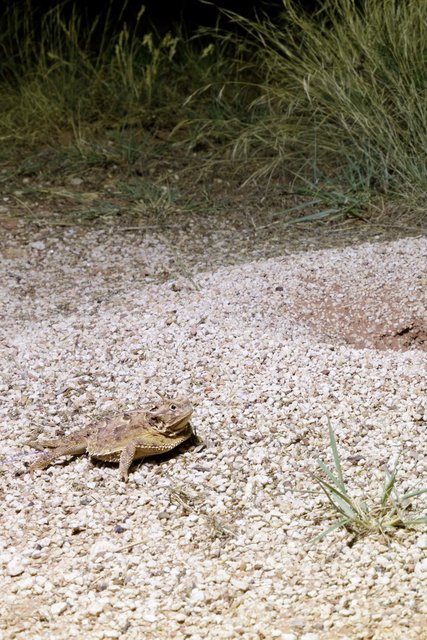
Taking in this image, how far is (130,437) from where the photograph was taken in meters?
2.52

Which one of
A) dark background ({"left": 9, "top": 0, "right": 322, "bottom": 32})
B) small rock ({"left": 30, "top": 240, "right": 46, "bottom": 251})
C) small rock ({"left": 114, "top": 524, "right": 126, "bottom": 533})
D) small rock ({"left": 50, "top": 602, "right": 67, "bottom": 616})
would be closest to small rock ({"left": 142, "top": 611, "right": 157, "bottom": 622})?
small rock ({"left": 50, "top": 602, "right": 67, "bottom": 616})

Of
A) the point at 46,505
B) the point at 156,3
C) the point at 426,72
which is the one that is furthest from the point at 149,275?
the point at 156,3

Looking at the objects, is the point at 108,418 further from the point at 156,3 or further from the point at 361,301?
the point at 156,3

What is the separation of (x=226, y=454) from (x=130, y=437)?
10.0 inches

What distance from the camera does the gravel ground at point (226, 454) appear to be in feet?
6.60

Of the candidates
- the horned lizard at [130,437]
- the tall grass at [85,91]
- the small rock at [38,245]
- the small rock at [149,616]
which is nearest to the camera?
the small rock at [149,616]

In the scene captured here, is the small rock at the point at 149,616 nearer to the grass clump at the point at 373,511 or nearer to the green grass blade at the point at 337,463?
the grass clump at the point at 373,511

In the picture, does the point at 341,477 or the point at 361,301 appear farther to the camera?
the point at 361,301

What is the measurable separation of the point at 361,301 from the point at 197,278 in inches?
28.8

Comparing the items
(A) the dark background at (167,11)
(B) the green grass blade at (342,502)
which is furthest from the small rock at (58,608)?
A: (A) the dark background at (167,11)

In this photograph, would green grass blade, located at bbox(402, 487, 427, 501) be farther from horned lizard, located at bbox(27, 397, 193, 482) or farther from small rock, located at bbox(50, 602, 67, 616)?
small rock, located at bbox(50, 602, 67, 616)

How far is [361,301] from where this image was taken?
11.6ft

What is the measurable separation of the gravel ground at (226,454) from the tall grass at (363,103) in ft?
2.68

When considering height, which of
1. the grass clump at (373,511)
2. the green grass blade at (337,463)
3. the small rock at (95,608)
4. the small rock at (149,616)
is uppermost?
the green grass blade at (337,463)
